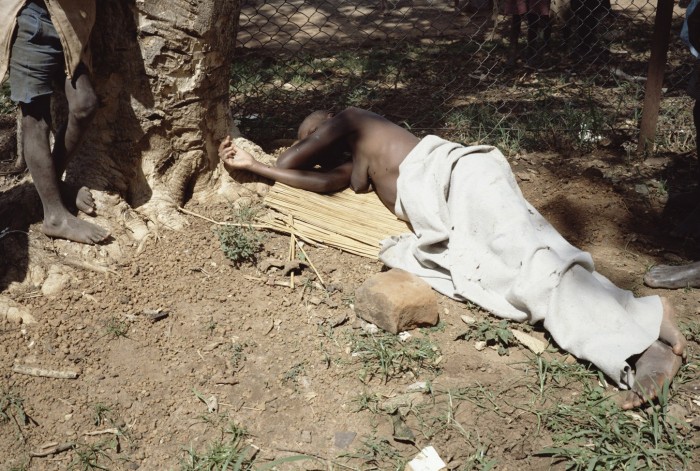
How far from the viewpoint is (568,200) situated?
3834mm

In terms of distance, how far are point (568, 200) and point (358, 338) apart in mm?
1669

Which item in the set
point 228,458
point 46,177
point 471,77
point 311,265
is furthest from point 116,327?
point 471,77

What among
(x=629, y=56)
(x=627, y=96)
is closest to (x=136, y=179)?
(x=627, y=96)

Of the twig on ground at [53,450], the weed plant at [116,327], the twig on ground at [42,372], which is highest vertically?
the weed plant at [116,327]

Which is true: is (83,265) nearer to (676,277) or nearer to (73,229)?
(73,229)

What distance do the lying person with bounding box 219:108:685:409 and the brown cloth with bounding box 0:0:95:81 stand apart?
899 mm

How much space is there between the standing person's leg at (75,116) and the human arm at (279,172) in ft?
2.47

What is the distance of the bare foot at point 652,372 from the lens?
8.07ft

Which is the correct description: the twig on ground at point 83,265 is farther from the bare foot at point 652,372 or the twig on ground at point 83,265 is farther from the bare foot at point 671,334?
the bare foot at point 671,334

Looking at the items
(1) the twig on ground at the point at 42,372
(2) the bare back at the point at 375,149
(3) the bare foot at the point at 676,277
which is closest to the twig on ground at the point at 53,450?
(1) the twig on ground at the point at 42,372

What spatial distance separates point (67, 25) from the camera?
→ 2.68 m

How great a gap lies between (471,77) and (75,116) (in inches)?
144

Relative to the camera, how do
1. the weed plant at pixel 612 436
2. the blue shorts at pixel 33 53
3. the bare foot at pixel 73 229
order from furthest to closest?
1. the bare foot at pixel 73 229
2. the blue shorts at pixel 33 53
3. the weed plant at pixel 612 436

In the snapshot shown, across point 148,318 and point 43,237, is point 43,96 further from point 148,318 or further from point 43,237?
point 148,318
